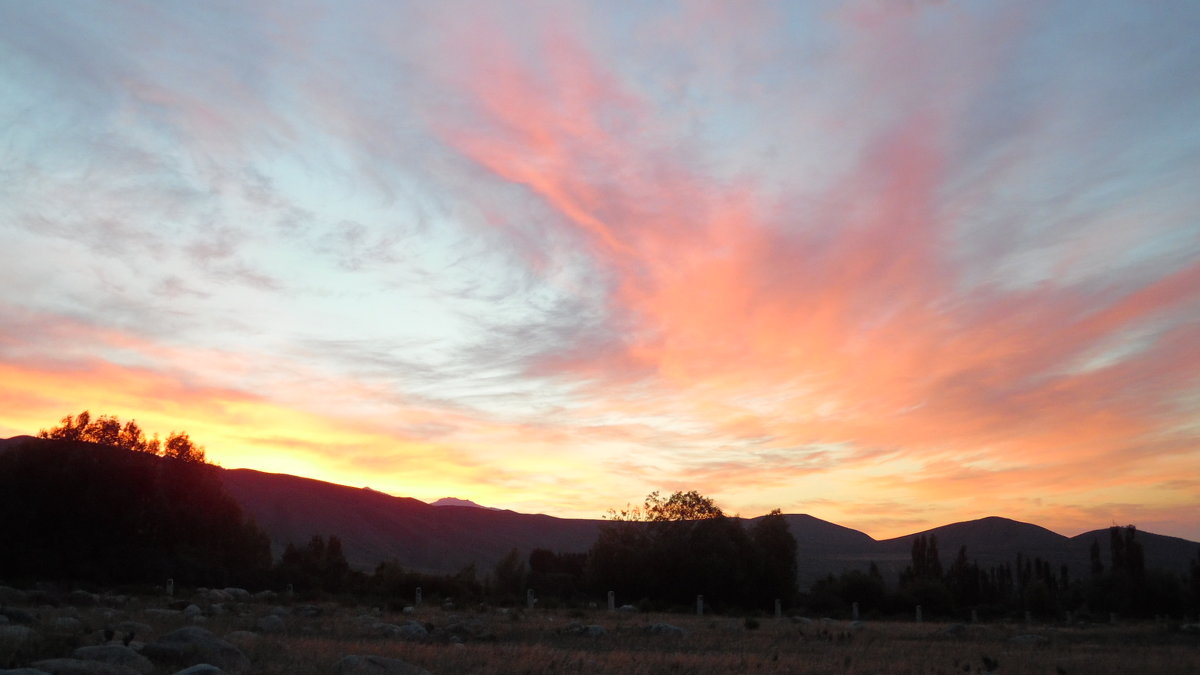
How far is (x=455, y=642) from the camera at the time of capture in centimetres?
2114

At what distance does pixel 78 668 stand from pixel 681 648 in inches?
561

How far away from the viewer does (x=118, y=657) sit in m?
13.3

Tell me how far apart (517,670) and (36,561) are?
44862mm

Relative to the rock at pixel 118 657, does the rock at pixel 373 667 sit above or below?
above

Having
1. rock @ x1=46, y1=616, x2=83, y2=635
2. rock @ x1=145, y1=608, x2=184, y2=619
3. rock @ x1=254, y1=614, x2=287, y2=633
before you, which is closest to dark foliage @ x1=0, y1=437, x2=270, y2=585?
rock @ x1=145, y1=608, x2=184, y2=619

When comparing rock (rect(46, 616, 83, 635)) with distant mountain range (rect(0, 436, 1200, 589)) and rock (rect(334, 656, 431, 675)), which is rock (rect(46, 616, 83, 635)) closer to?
rock (rect(334, 656, 431, 675))

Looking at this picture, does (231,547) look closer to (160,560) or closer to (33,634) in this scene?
(160,560)

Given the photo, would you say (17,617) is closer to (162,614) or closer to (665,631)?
(162,614)

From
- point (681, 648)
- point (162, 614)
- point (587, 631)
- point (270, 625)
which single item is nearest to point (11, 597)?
point (162, 614)

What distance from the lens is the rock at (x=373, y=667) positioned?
43.6 feet

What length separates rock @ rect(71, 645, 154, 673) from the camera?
516 inches

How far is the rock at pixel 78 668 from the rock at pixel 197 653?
7.36ft

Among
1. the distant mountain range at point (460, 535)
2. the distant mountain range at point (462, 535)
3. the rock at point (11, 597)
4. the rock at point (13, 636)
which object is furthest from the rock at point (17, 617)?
the distant mountain range at point (462, 535)

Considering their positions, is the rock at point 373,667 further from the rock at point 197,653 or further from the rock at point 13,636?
the rock at point 13,636
